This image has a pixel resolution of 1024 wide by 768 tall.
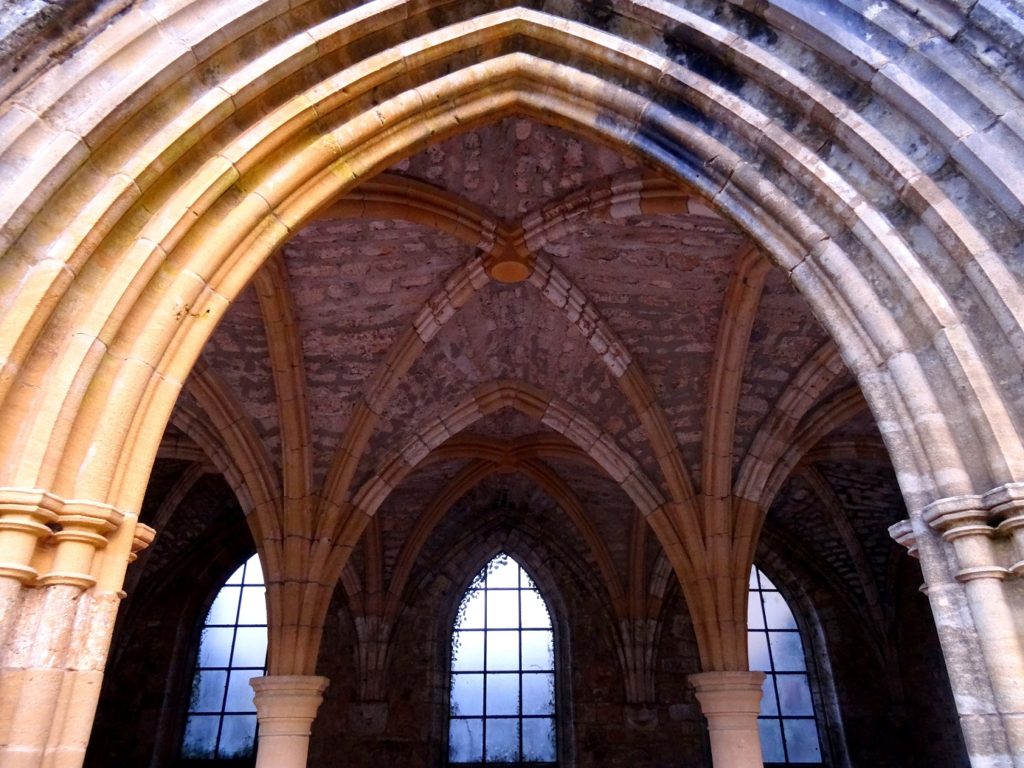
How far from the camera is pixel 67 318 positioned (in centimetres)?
286

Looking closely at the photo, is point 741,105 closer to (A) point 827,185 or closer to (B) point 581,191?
(A) point 827,185

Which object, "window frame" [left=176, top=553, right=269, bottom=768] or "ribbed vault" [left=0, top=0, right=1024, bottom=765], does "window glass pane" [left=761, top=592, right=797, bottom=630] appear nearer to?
"window frame" [left=176, top=553, right=269, bottom=768]

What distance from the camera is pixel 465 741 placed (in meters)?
10.7

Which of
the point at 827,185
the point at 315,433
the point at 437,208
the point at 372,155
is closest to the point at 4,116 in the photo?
the point at 372,155

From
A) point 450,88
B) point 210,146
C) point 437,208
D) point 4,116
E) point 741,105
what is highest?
point 437,208

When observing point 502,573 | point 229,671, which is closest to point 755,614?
point 502,573

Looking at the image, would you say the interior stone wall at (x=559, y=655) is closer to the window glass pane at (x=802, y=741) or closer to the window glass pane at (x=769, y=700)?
the window glass pane at (x=802, y=741)

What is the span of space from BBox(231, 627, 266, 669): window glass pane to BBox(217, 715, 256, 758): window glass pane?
0.67m

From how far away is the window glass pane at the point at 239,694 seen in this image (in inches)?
425

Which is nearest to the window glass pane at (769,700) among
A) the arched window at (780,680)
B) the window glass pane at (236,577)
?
the arched window at (780,680)

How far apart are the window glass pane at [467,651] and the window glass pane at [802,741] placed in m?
4.21

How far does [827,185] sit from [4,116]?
305 centimetres

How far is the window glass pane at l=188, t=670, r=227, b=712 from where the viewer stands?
10.8 m

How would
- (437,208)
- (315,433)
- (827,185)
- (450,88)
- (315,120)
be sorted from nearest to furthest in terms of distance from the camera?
(827,185), (315,120), (450,88), (437,208), (315,433)
